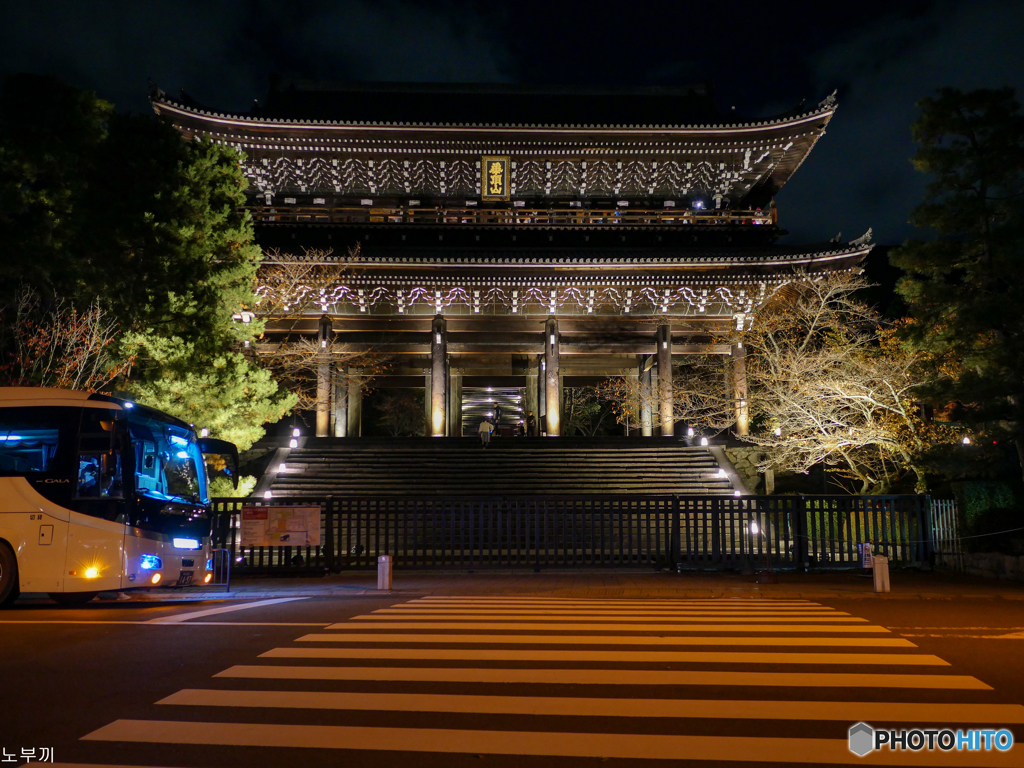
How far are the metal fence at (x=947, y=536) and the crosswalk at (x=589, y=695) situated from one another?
22.6ft

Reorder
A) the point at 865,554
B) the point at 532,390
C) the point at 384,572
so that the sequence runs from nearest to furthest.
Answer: the point at 384,572, the point at 865,554, the point at 532,390

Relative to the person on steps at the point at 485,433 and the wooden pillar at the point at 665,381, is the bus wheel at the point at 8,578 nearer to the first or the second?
the person on steps at the point at 485,433

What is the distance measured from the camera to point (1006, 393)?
11883mm

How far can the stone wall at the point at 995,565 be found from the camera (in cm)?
1118

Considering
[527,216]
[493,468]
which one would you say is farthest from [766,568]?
[527,216]

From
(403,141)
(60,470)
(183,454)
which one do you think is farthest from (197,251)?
(403,141)

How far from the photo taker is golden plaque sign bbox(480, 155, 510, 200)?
85.0 ft

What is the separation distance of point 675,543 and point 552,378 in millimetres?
12997

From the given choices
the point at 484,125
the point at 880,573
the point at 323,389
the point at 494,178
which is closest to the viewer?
the point at 880,573

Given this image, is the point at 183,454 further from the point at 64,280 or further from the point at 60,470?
the point at 64,280

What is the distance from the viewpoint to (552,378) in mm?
25016

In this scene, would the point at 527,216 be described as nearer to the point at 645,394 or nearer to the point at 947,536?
the point at 645,394

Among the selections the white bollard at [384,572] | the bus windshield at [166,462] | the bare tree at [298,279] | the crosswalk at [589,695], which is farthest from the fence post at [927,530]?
the bare tree at [298,279]

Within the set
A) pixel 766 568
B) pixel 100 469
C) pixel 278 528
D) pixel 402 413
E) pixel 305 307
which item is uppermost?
pixel 305 307
